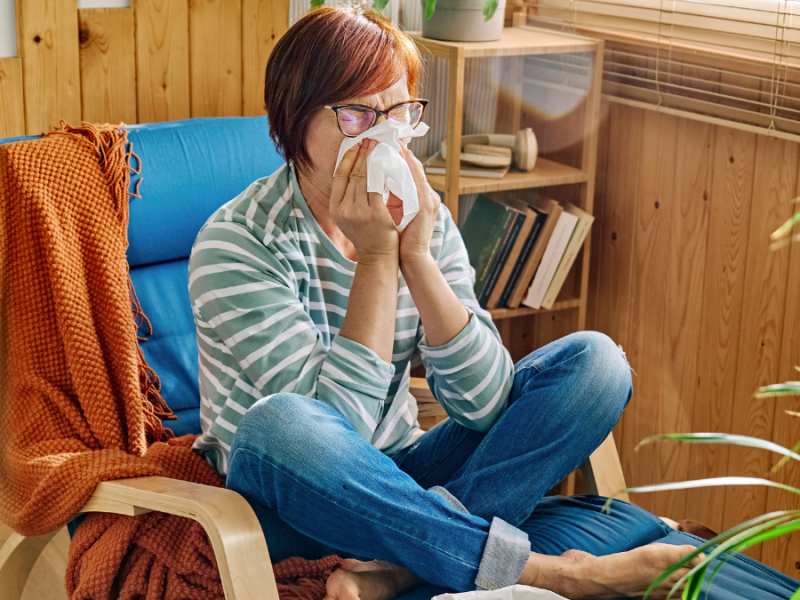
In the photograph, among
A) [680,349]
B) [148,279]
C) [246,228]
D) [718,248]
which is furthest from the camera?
[680,349]

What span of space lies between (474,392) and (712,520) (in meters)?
0.90

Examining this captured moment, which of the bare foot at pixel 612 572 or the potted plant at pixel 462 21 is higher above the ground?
the potted plant at pixel 462 21

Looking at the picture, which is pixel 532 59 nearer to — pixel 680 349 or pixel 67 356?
pixel 680 349

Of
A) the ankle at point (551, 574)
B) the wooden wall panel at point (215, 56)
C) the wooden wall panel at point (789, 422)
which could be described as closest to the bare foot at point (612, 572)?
the ankle at point (551, 574)

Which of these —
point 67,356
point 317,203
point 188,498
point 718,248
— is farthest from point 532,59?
point 188,498

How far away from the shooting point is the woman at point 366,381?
1.11 m

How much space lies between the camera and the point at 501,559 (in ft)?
3.66

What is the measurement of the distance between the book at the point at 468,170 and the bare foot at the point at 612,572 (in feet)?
3.17

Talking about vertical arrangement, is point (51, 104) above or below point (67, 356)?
above

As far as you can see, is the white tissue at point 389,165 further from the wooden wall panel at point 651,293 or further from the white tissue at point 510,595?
the wooden wall panel at point 651,293

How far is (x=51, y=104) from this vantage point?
1676 millimetres

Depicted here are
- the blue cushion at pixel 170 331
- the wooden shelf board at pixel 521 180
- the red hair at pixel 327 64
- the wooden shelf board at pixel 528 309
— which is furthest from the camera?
the wooden shelf board at pixel 528 309

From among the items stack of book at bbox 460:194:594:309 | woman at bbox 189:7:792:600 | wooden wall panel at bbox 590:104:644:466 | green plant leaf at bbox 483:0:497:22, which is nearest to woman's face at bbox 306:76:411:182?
woman at bbox 189:7:792:600

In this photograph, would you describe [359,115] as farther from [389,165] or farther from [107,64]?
[107,64]
